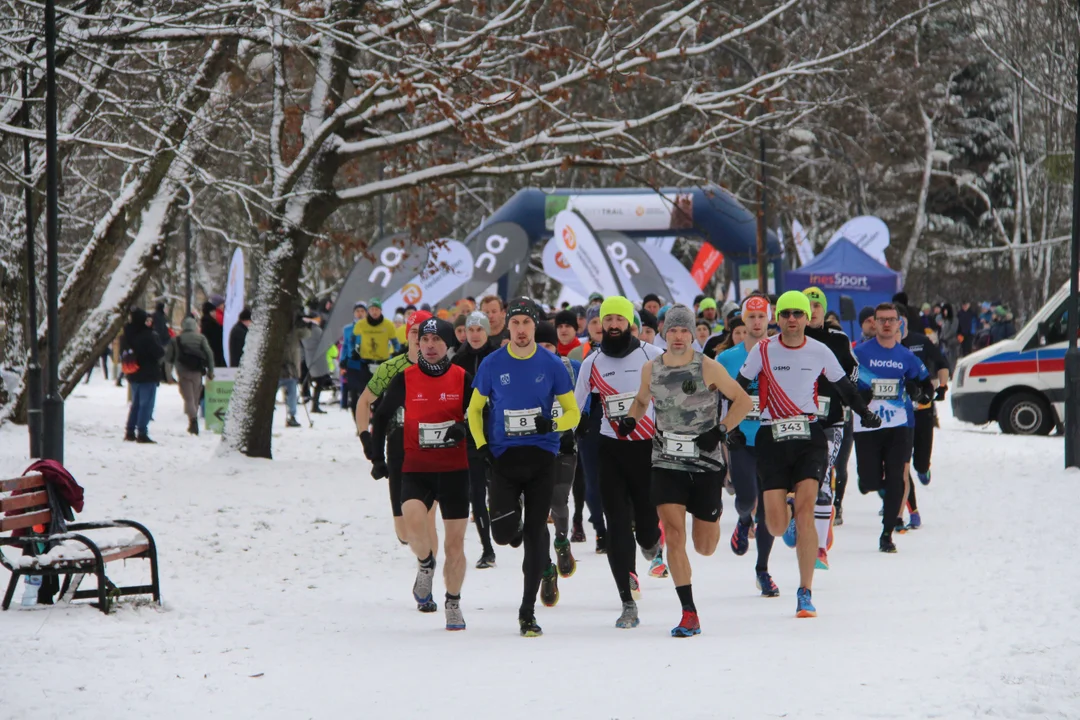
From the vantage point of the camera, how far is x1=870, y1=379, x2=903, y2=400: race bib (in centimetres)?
1170

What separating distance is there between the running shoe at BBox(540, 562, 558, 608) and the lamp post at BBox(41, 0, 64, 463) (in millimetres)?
5079

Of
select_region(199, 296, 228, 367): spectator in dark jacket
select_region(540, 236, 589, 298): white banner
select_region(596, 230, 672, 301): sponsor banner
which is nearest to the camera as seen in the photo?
select_region(199, 296, 228, 367): spectator in dark jacket

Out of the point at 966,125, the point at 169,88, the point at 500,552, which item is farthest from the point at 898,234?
the point at 500,552

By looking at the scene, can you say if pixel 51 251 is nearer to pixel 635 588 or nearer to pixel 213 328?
pixel 635 588

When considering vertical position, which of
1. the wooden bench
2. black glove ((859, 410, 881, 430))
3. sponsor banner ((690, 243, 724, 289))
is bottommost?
the wooden bench

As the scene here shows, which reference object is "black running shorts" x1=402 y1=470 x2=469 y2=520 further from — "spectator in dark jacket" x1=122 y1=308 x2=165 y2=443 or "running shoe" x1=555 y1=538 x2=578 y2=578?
"spectator in dark jacket" x1=122 y1=308 x2=165 y2=443

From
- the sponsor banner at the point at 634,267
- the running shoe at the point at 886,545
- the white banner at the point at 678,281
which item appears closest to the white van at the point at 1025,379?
the sponsor banner at the point at 634,267

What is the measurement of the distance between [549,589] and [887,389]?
3.75 meters

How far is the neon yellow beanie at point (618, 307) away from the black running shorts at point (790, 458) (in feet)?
3.43

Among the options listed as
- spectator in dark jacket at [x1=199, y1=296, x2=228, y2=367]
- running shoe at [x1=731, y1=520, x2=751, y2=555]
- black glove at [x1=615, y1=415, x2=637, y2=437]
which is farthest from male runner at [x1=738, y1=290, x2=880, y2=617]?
spectator in dark jacket at [x1=199, y1=296, x2=228, y2=367]

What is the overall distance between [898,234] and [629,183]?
16.1 meters

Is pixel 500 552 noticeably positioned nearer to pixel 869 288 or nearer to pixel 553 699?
pixel 553 699

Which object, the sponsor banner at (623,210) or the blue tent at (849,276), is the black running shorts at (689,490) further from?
the sponsor banner at (623,210)

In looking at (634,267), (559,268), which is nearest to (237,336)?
(559,268)
